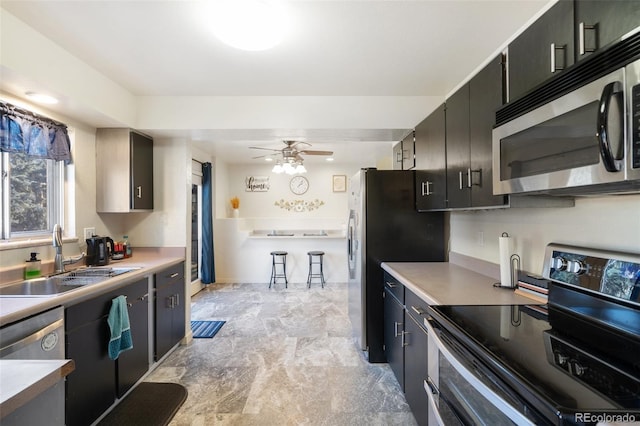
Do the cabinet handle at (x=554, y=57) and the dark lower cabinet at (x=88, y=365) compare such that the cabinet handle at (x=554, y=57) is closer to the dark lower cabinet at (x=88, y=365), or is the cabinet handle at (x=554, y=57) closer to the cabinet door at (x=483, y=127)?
the cabinet door at (x=483, y=127)

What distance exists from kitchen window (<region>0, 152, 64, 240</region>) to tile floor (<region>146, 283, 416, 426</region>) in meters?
1.53

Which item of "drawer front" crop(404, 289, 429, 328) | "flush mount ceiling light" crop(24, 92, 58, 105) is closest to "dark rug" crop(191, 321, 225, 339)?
"drawer front" crop(404, 289, 429, 328)

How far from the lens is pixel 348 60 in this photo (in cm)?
204

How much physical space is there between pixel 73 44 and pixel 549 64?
8.88 ft

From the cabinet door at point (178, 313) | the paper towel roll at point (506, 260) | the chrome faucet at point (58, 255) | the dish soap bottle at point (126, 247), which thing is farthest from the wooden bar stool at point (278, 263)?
the paper towel roll at point (506, 260)

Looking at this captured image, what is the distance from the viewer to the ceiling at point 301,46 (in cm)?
153

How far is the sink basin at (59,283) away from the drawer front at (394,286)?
6.90 feet

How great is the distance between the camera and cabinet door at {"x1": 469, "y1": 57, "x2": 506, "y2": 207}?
140cm

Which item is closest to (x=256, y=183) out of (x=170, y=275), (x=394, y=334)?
(x=170, y=275)

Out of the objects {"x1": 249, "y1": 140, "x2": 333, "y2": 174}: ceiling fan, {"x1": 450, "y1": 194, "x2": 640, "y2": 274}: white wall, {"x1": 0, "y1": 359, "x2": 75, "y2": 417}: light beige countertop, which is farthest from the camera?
{"x1": 249, "y1": 140, "x2": 333, "y2": 174}: ceiling fan

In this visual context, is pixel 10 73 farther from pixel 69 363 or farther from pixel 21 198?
pixel 69 363

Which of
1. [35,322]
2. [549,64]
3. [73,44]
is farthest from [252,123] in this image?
[549,64]

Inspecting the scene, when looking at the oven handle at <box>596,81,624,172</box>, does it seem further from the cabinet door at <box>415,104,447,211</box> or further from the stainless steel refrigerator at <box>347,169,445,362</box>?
the stainless steel refrigerator at <box>347,169,445,362</box>

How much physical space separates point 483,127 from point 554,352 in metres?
1.10
